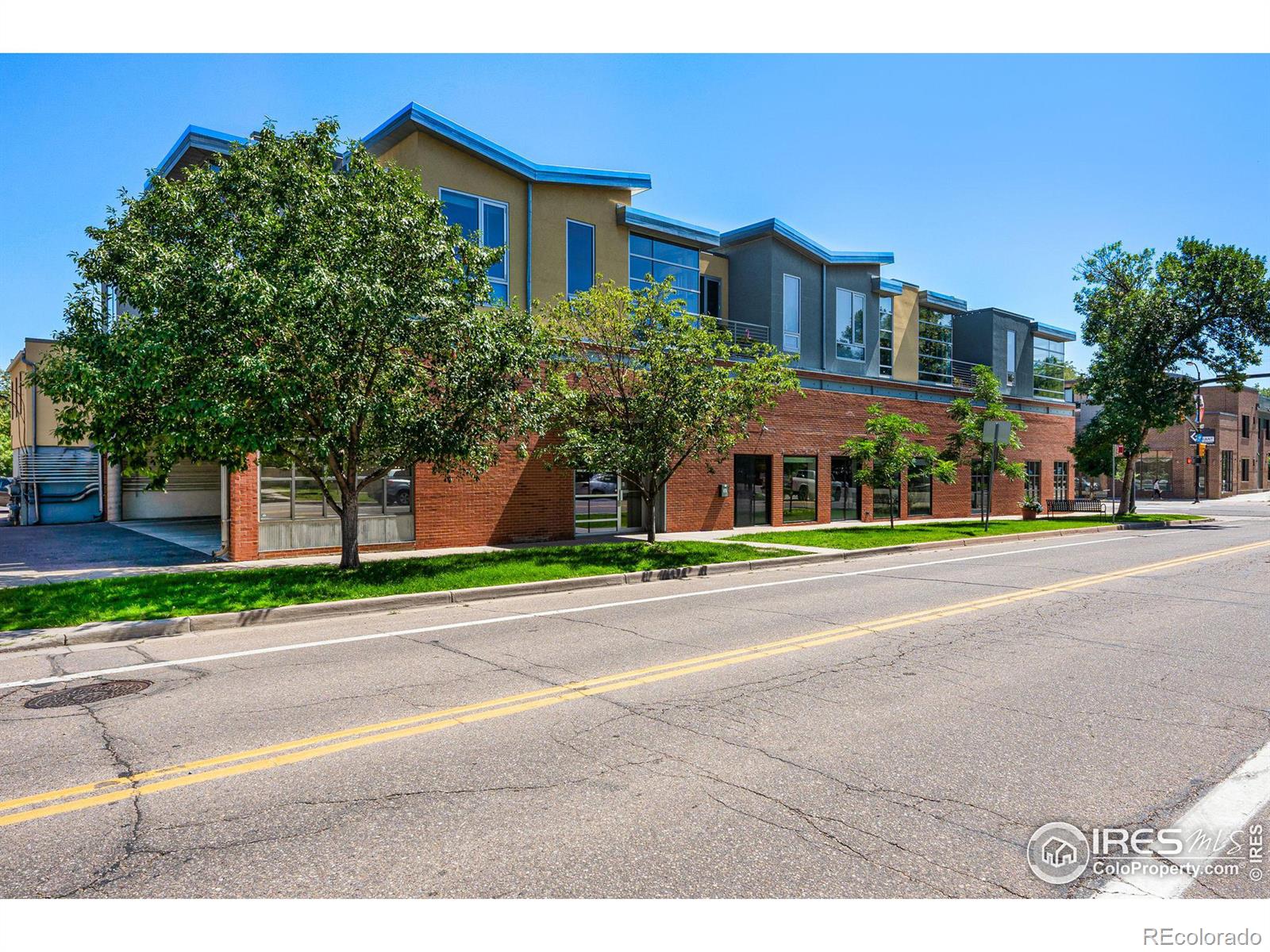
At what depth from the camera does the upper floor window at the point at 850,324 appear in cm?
2770

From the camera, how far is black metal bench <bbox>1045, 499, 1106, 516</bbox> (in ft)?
113

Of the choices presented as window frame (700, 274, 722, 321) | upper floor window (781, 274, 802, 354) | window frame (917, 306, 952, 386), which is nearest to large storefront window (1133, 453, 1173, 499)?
Result: window frame (917, 306, 952, 386)

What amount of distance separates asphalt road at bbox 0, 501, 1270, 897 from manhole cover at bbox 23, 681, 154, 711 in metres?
0.14

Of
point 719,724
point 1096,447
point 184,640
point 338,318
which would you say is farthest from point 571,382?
point 1096,447

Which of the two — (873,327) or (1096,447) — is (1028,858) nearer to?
(873,327)

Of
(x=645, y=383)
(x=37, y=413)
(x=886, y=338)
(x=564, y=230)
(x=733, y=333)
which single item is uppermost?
(x=564, y=230)

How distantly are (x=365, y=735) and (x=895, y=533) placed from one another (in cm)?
1888

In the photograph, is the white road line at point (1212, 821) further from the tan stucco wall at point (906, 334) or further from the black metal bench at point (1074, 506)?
the black metal bench at point (1074, 506)

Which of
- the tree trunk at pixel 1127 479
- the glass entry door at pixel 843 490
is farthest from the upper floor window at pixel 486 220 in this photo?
the tree trunk at pixel 1127 479

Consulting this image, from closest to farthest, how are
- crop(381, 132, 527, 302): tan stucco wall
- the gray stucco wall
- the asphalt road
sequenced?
the asphalt road < crop(381, 132, 527, 302): tan stucco wall < the gray stucco wall

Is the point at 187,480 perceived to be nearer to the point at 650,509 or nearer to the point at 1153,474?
the point at 650,509

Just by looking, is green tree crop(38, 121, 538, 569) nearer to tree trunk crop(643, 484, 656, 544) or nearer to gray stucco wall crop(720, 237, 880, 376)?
tree trunk crop(643, 484, 656, 544)

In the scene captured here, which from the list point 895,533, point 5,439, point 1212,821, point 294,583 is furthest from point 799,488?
point 5,439

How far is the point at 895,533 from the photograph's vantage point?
21.8 m
